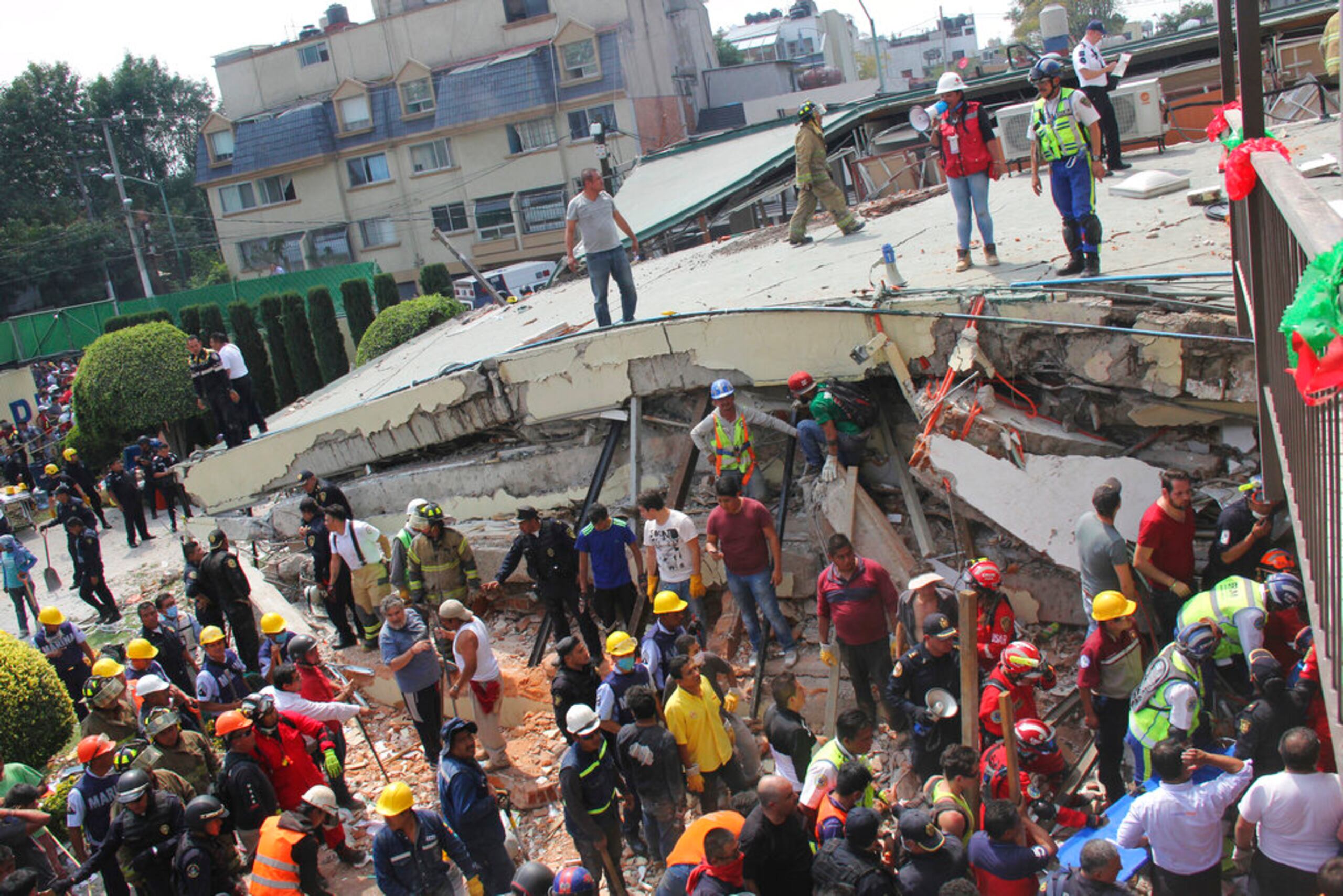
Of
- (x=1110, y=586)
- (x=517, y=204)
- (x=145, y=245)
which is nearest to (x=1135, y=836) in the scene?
(x=1110, y=586)

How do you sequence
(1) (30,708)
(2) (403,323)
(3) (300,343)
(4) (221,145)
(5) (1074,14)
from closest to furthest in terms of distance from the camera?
(1) (30,708) → (2) (403,323) → (3) (300,343) → (4) (221,145) → (5) (1074,14)

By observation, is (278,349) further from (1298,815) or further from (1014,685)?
(1298,815)

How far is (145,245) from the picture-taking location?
49.2m

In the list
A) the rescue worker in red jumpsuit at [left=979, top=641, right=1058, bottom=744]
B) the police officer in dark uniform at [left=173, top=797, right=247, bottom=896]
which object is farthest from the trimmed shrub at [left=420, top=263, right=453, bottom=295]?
the rescue worker in red jumpsuit at [left=979, top=641, right=1058, bottom=744]

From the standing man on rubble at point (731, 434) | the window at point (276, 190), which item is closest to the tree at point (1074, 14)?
the window at point (276, 190)

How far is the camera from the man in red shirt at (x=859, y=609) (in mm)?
6348

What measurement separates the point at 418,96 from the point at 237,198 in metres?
8.77

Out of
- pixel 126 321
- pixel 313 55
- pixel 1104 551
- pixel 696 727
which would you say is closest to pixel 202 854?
pixel 696 727

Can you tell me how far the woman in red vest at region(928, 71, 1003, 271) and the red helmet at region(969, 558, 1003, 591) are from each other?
9.88ft

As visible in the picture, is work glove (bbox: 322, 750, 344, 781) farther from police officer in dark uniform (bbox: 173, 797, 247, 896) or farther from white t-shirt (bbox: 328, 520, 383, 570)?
white t-shirt (bbox: 328, 520, 383, 570)

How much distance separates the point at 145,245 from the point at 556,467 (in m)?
46.8

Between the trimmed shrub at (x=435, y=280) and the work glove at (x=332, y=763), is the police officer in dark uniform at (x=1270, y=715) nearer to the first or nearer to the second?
the work glove at (x=332, y=763)

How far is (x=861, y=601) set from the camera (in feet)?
20.9

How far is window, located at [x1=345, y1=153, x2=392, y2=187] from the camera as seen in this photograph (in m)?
38.3
